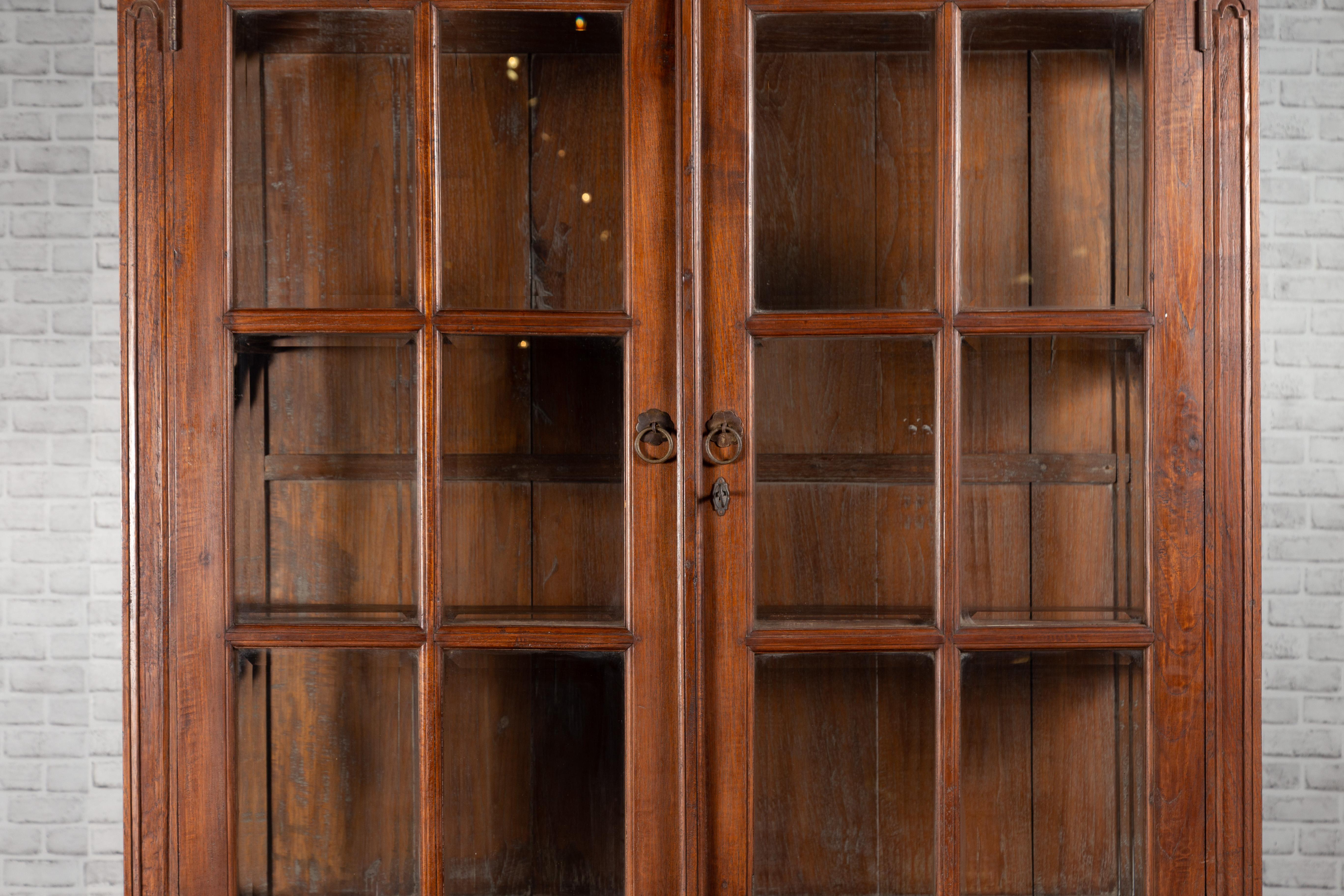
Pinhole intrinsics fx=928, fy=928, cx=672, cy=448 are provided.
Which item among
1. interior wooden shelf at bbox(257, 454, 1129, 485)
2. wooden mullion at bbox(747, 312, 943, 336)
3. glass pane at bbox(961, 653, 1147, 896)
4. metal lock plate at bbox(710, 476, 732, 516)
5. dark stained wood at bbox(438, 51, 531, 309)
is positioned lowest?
glass pane at bbox(961, 653, 1147, 896)

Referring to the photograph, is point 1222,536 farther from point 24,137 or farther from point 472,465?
point 24,137

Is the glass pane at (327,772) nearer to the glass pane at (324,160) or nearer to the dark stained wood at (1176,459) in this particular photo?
the glass pane at (324,160)

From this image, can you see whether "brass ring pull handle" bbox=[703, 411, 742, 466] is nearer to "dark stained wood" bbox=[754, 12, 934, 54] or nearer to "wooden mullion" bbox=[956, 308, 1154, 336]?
"wooden mullion" bbox=[956, 308, 1154, 336]

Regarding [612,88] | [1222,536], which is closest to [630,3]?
[612,88]

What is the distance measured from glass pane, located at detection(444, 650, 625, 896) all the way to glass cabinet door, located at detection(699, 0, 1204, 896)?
15cm

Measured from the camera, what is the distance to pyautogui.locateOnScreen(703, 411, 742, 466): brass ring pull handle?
1218 mm

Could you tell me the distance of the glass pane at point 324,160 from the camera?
1.26 meters

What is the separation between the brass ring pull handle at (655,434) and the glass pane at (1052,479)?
39 centimetres

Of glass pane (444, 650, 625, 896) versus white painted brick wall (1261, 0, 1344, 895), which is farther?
white painted brick wall (1261, 0, 1344, 895)

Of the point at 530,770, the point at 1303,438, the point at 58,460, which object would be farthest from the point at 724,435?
the point at 58,460

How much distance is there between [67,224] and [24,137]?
17cm

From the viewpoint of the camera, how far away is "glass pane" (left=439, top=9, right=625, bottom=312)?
1.25m

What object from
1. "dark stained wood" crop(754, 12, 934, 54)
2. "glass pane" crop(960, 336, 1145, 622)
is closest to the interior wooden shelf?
"glass pane" crop(960, 336, 1145, 622)

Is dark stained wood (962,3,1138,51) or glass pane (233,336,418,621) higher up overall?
dark stained wood (962,3,1138,51)
